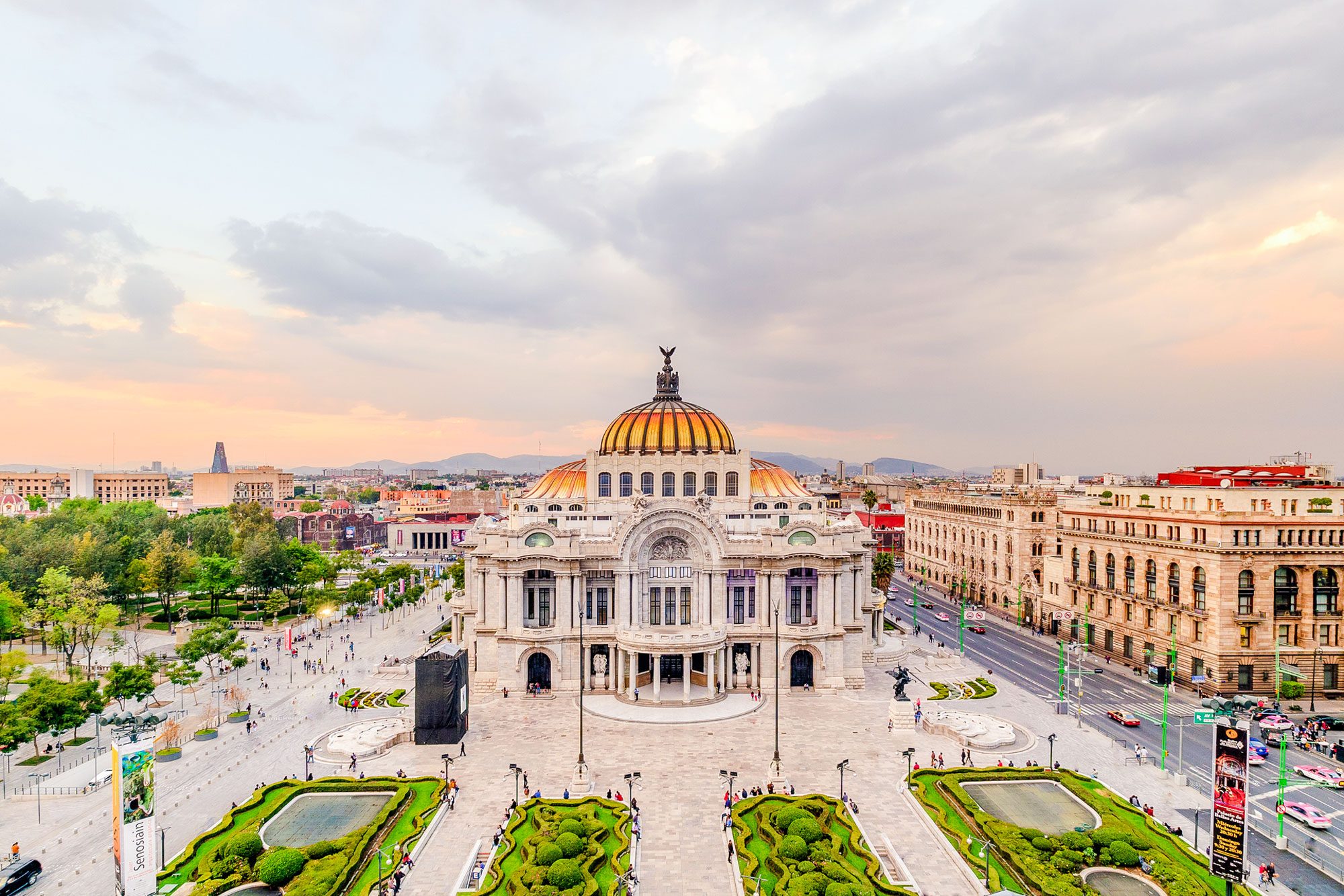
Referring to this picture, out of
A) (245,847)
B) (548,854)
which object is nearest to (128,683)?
(245,847)

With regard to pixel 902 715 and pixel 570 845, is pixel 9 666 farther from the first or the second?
pixel 902 715

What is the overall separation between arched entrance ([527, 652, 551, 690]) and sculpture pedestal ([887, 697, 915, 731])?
29.9m

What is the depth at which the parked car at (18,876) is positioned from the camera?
117ft

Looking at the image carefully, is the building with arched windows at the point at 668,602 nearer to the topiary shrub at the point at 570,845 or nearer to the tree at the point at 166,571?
the topiary shrub at the point at 570,845

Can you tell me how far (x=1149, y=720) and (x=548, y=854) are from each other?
162 feet

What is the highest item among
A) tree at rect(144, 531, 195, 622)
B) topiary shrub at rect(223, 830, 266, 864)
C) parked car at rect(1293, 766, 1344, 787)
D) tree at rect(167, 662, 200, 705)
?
tree at rect(144, 531, 195, 622)

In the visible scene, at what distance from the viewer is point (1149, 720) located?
6206 cm

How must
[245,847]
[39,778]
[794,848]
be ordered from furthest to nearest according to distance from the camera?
[39,778] < [794,848] < [245,847]

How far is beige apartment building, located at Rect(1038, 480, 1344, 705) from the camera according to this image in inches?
2672

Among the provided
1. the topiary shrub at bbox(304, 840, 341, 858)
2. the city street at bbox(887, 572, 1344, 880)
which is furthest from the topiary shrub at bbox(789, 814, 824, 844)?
the topiary shrub at bbox(304, 840, 341, 858)

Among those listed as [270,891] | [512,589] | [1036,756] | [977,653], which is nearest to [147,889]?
[270,891]

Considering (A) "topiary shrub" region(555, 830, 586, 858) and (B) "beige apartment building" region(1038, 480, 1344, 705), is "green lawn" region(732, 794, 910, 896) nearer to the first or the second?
(A) "topiary shrub" region(555, 830, 586, 858)

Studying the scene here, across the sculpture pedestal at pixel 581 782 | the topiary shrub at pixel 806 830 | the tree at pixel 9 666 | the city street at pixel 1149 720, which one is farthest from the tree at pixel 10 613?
the city street at pixel 1149 720

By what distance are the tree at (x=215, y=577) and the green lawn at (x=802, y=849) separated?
285 feet
